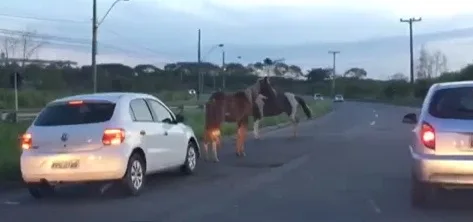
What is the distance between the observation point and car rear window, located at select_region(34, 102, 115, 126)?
1291 cm

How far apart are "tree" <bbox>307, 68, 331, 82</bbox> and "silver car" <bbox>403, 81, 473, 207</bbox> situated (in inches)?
6123

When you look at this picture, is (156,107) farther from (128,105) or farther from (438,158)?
(438,158)

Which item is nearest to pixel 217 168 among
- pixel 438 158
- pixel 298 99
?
pixel 438 158

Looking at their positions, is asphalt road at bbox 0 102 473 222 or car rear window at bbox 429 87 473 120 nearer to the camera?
car rear window at bbox 429 87 473 120

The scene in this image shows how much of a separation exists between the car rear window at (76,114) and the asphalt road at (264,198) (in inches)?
47.8

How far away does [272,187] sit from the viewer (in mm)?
14156

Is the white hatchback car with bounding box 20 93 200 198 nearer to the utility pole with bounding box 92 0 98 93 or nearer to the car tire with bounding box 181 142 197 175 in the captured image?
the car tire with bounding box 181 142 197 175

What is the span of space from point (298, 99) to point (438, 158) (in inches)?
837

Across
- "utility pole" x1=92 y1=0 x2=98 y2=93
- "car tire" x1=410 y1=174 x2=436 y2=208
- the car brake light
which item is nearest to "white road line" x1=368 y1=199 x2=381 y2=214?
"car tire" x1=410 y1=174 x2=436 y2=208

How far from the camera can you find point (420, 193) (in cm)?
1145

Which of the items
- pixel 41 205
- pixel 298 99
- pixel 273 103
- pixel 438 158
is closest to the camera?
pixel 438 158

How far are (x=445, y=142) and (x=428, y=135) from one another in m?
0.24

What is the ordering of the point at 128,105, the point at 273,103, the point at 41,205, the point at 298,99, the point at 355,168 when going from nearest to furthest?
the point at 41,205
the point at 128,105
the point at 355,168
the point at 273,103
the point at 298,99

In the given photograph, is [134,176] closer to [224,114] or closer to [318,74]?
[224,114]
